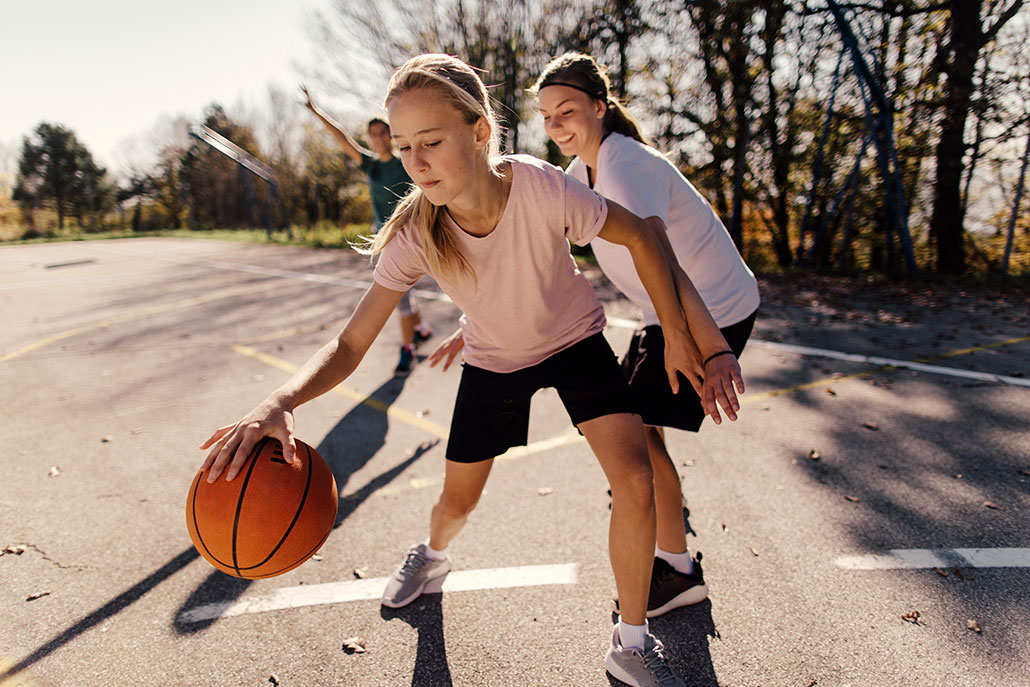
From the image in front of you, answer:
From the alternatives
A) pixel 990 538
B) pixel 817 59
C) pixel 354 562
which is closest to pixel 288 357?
pixel 354 562

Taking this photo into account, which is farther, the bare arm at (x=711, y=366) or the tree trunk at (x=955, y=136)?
the tree trunk at (x=955, y=136)

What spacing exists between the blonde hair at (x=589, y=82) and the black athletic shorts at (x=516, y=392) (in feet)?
3.50

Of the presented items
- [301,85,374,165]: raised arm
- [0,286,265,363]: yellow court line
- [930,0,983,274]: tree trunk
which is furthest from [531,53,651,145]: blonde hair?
[930,0,983,274]: tree trunk

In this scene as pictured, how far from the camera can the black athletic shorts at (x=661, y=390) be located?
2676 millimetres

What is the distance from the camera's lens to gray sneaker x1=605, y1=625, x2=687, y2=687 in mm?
2221

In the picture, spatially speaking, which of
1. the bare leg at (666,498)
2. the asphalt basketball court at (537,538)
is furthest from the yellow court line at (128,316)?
the bare leg at (666,498)

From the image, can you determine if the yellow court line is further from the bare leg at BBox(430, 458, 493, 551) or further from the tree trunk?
the tree trunk

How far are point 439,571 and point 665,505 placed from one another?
1.16m

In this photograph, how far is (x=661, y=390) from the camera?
2.70 m

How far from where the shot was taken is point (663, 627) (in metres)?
2.63

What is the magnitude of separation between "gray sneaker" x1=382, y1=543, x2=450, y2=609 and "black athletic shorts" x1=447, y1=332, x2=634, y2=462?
70 centimetres

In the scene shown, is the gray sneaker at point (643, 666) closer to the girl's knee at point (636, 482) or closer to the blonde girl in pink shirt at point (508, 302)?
the blonde girl in pink shirt at point (508, 302)

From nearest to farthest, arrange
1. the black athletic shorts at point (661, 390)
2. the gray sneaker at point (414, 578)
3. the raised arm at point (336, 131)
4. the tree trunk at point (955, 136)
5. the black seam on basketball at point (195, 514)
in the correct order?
the black seam on basketball at point (195, 514), the black athletic shorts at point (661, 390), the gray sneaker at point (414, 578), the raised arm at point (336, 131), the tree trunk at point (955, 136)

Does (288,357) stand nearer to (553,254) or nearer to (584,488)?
(584,488)
